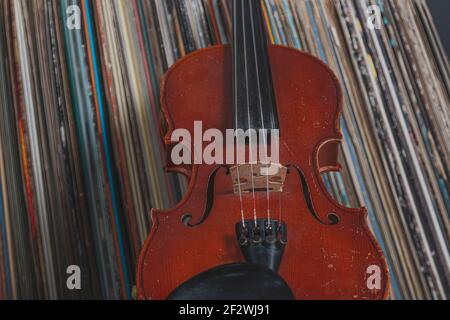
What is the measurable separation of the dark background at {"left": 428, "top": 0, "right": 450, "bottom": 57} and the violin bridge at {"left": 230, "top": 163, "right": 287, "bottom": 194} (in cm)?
84

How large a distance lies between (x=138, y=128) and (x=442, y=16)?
0.93 metres

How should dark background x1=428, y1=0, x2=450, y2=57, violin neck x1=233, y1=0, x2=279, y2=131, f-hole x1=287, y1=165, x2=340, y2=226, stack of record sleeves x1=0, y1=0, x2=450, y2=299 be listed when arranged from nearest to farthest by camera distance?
1. f-hole x1=287, y1=165, x2=340, y2=226
2. violin neck x1=233, y1=0, x2=279, y2=131
3. stack of record sleeves x1=0, y1=0, x2=450, y2=299
4. dark background x1=428, y1=0, x2=450, y2=57

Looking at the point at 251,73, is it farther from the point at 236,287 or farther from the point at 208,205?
the point at 236,287

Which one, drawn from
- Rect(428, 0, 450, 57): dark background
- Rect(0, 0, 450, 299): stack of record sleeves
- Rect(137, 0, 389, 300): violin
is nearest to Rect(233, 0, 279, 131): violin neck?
Rect(137, 0, 389, 300): violin

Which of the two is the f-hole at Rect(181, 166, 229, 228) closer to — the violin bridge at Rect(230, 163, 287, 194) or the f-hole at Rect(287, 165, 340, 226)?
the violin bridge at Rect(230, 163, 287, 194)

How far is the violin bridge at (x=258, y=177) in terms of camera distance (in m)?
1.05

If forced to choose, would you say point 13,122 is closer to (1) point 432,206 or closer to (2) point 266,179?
(2) point 266,179

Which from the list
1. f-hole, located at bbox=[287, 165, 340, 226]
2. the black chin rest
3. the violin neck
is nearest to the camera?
the black chin rest

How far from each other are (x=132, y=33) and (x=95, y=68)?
0.15m

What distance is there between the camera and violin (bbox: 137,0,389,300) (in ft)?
3.03

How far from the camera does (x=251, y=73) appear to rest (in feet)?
4.04

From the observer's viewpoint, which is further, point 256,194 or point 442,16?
point 442,16

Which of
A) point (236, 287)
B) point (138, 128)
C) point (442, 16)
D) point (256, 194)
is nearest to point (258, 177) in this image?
point (256, 194)

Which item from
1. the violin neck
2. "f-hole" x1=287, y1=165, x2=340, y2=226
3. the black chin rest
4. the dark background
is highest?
the dark background
